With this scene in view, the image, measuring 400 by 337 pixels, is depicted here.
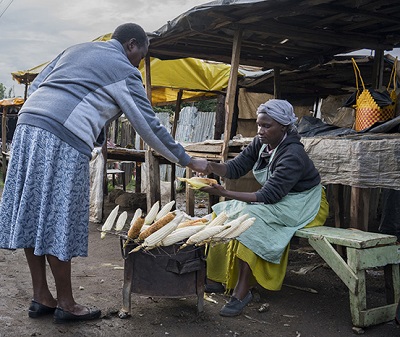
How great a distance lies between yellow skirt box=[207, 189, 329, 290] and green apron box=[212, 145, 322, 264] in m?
0.08

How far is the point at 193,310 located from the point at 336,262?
3.70ft

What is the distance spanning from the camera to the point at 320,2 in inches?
174

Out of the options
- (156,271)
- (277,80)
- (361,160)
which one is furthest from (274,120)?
(277,80)

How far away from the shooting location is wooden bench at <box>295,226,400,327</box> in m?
3.28

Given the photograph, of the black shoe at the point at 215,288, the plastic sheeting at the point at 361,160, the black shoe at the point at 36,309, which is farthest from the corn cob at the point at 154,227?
the plastic sheeting at the point at 361,160

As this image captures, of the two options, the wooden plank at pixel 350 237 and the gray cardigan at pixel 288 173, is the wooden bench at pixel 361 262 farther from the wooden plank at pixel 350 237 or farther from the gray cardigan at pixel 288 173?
the gray cardigan at pixel 288 173

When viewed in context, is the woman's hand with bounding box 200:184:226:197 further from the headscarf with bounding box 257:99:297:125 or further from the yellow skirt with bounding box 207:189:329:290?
the headscarf with bounding box 257:99:297:125

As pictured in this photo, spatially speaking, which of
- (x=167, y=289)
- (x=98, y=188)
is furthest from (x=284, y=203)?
(x=98, y=188)

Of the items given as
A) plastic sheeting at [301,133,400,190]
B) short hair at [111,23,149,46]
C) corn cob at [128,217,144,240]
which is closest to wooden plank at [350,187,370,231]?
plastic sheeting at [301,133,400,190]

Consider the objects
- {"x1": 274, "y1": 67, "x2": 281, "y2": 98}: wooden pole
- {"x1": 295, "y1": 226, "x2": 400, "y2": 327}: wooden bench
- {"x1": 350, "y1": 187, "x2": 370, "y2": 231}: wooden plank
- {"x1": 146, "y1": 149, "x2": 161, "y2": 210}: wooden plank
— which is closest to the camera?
{"x1": 295, "y1": 226, "x2": 400, "y2": 327}: wooden bench

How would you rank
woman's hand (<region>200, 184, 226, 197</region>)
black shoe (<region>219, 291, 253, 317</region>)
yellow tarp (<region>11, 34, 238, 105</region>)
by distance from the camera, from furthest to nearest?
1. yellow tarp (<region>11, 34, 238, 105</region>)
2. woman's hand (<region>200, 184, 226, 197</region>)
3. black shoe (<region>219, 291, 253, 317</region>)

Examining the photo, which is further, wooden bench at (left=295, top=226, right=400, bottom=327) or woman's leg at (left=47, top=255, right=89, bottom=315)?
wooden bench at (left=295, top=226, right=400, bottom=327)

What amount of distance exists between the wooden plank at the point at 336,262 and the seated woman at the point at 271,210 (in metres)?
0.26

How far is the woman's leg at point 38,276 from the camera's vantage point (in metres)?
3.22
